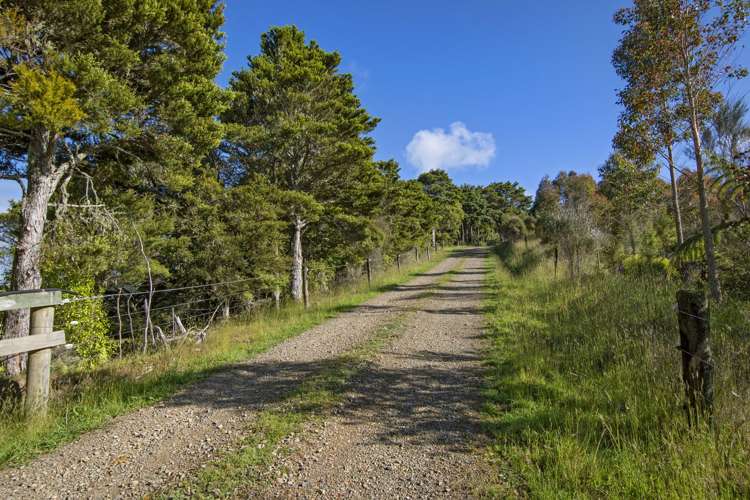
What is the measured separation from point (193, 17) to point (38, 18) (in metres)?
2.79

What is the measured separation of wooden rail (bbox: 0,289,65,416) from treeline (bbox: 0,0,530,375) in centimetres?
108

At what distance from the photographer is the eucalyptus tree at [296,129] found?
12125 mm

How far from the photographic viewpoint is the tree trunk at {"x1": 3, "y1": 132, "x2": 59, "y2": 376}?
6461 millimetres

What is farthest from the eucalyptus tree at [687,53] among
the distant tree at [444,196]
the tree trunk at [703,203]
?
the distant tree at [444,196]

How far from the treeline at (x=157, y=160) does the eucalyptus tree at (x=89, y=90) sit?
0.03 m

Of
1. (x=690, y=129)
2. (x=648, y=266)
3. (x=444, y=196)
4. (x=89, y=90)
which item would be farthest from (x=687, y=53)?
(x=444, y=196)

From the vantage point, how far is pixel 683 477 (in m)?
2.37

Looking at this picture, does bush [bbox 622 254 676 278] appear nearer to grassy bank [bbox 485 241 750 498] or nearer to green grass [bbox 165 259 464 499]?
grassy bank [bbox 485 241 750 498]

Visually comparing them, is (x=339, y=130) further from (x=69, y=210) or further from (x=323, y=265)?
(x=69, y=210)

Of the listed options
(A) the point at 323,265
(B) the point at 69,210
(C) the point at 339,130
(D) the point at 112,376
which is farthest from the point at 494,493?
(A) the point at 323,265

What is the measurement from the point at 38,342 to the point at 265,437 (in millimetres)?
2673

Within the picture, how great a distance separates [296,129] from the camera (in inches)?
452

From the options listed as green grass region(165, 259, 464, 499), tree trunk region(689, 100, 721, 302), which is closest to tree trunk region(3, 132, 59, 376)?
green grass region(165, 259, 464, 499)

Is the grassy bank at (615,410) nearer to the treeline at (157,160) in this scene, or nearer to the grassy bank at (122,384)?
the grassy bank at (122,384)
